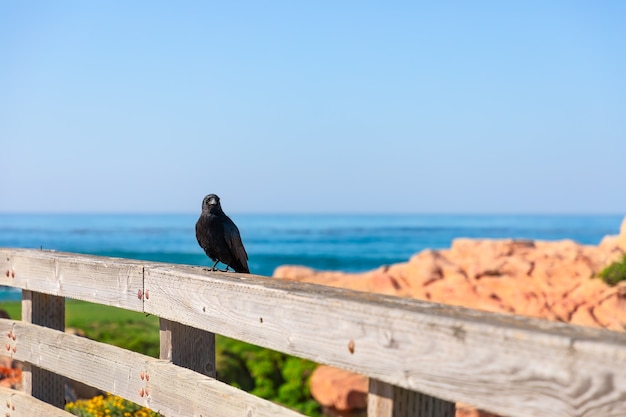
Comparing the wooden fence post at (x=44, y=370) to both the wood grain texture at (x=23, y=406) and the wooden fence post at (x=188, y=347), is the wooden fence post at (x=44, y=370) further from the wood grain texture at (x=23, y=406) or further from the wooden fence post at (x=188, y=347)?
the wooden fence post at (x=188, y=347)

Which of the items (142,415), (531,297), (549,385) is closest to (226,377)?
(142,415)

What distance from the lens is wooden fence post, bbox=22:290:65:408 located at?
4043 millimetres

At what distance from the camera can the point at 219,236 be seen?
4.88 m

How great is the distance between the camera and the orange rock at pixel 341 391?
10977 millimetres

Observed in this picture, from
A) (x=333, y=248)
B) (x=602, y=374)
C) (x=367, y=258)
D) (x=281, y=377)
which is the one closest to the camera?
(x=602, y=374)

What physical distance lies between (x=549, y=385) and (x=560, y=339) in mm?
108

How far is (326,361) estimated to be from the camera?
2.22 metres

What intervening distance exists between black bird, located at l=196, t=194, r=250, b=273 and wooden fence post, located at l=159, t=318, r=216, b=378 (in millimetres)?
1532

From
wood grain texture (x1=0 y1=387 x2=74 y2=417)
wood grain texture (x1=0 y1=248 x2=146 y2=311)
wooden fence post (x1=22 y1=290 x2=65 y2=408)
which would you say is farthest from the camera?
wooden fence post (x1=22 y1=290 x2=65 y2=408)

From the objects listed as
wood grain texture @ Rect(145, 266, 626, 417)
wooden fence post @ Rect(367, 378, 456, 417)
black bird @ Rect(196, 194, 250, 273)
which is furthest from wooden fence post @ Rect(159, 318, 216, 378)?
black bird @ Rect(196, 194, 250, 273)

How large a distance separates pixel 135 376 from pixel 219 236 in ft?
5.62

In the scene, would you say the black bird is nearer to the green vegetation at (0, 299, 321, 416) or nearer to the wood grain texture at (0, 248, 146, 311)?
the wood grain texture at (0, 248, 146, 311)

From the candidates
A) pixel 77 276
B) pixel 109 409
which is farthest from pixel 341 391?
pixel 77 276

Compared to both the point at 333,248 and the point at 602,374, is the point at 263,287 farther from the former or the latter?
the point at 333,248
